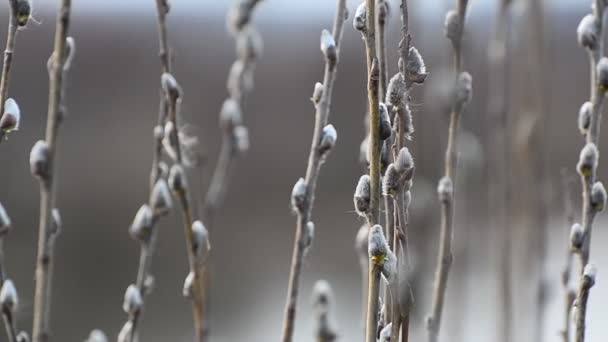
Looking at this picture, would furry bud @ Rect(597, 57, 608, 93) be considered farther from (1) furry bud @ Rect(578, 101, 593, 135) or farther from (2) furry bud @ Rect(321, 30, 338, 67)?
(2) furry bud @ Rect(321, 30, 338, 67)

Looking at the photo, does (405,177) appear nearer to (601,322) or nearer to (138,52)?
(601,322)

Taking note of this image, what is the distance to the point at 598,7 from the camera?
822 millimetres

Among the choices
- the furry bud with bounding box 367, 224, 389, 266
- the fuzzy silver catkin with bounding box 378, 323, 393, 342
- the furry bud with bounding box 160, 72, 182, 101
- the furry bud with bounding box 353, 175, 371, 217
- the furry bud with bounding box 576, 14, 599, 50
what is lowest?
the fuzzy silver catkin with bounding box 378, 323, 393, 342

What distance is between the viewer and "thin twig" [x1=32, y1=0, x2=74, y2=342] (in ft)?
2.50

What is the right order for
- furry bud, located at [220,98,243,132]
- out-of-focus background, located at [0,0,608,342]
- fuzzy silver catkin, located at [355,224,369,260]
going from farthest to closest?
out-of-focus background, located at [0,0,608,342] → furry bud, located at [220,98,243,132] → fuzzy silver catkin, located at [355,224,369,260]

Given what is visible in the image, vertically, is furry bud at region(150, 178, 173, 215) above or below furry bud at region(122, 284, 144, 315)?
above

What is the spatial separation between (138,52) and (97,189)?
1476mm

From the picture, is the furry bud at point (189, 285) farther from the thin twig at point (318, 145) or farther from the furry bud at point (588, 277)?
the furry bud at point (588, 277)

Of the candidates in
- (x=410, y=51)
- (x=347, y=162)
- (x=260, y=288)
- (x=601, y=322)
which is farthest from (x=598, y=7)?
(x=347, y=162)

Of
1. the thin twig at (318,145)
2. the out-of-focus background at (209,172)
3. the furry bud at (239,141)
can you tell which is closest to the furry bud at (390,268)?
the thin twig at (318,145)

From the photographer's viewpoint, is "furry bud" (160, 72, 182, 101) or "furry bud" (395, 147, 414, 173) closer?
"furry bud" (395, 147, 414, 173)

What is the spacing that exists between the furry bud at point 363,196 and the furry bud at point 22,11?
1.19ft

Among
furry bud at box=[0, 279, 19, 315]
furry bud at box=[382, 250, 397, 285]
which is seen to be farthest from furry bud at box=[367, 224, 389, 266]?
furry bud at box=[0, 279, 19, 315]

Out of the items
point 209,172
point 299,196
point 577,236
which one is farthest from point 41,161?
point 209,172
